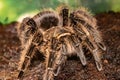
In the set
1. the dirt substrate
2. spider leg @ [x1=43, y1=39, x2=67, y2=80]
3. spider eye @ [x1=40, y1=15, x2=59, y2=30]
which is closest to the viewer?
spider leg @ [x1=43, y1=39, x2=67, y2=80]

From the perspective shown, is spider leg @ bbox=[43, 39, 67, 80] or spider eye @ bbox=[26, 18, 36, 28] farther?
spider eye @ bbox=[26, 18, 36, 28]

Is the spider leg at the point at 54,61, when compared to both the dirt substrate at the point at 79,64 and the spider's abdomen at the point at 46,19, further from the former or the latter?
the spider's abdomen at the point at 46,19

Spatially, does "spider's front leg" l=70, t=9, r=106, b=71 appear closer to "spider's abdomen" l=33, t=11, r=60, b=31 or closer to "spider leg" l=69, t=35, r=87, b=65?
"spider leg" l=69, t=35, r=87, b=65

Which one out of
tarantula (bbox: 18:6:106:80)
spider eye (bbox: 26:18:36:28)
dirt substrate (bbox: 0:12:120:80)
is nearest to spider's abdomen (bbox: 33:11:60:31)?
tarantula (bbox: 18:6:106:80)

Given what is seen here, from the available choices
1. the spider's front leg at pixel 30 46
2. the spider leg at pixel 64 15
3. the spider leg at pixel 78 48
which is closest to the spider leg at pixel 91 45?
the spider leg at pixel 78 48

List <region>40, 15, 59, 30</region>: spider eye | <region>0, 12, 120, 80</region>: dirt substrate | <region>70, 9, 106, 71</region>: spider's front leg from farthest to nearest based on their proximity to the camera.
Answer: <region>40, 15, 59, 30</region>: spider eye, <region>70, 9, 106, 71</region>: spider's front leg, <region>0, 12, 120, 80</region>: dirt substrate

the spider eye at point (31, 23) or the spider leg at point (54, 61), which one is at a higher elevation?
the spider eye at point (31, 23)

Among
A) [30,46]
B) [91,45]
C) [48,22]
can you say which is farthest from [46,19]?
[91,45]
